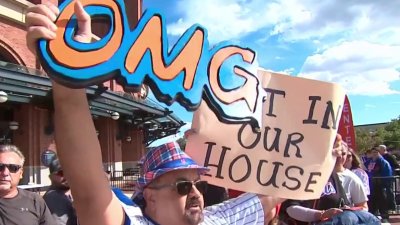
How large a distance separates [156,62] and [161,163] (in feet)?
1.56

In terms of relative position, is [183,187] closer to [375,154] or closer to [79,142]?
[79,142]

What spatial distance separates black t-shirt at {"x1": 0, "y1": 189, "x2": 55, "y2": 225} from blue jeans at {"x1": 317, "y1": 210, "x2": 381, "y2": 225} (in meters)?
2.11

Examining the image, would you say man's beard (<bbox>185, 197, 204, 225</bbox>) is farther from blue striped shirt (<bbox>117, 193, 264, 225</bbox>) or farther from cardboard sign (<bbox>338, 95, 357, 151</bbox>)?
cardboard sign (<bbox>338, 95, 357, 151</bbox>)

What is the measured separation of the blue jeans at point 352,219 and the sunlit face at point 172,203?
5.67 ft

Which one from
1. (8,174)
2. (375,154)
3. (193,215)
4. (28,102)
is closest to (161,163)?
(193,215)

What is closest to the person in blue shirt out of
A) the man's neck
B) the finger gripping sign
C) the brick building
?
the brick building

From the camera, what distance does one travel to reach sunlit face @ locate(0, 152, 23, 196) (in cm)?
319

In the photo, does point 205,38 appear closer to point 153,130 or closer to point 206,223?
point 206,223

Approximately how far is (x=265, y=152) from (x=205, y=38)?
84 cm

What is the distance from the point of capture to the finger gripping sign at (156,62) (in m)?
1.50

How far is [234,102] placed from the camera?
2.27 m

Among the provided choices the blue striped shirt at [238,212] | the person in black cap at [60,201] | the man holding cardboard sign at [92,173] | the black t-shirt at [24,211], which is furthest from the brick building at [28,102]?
the man holding cardboard sign at [92,173]

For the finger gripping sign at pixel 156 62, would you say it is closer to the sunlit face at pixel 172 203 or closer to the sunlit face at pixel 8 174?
the sunlit face at pixel 172 203

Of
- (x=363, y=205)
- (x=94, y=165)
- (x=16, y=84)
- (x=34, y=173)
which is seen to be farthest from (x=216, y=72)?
(x=34, y=173)
